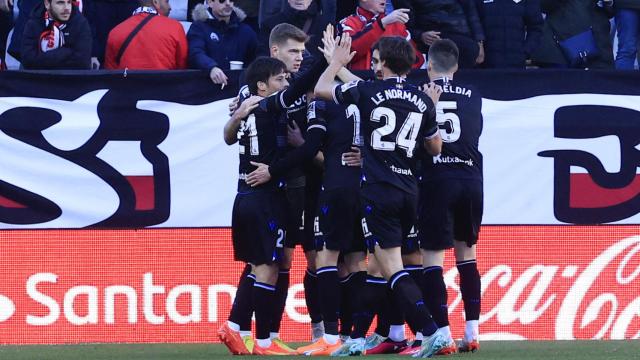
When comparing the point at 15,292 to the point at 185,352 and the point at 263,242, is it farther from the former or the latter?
the point at 263,242

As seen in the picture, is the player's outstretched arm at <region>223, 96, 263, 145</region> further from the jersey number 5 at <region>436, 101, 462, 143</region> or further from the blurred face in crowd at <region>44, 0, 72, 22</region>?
the blurred face in crowd at <region>44, 0, 72, 22</region>

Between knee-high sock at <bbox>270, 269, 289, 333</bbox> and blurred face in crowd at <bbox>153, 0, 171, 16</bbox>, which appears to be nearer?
knee-high sock at <bbox>270, 269, 289, 333</bbox>

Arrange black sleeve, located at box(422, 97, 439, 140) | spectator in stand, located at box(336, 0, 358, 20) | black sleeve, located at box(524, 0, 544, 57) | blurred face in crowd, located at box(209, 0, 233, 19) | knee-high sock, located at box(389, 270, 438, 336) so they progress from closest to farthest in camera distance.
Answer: knee-high sock, located at box(389, 270, 438, 336) → black sleeve, located at box(422, 97, 439, 140) → blurred face in crowd, located at box(209, 0, 233, 19) → black sleeve, located at box(524, 0, 544, 57) → spectator in stand, located at box(336, 0, 358, 20)

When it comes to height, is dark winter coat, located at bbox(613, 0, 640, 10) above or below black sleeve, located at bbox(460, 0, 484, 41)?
above

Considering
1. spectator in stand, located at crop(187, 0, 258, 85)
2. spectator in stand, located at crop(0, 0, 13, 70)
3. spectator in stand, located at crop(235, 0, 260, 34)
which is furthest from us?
spectator in stand, located at crop(235, 0, 260, 34)

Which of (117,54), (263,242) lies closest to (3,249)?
(117,54)

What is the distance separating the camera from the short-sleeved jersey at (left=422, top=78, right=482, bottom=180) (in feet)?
31.2

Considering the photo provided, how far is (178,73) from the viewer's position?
11.3 meters

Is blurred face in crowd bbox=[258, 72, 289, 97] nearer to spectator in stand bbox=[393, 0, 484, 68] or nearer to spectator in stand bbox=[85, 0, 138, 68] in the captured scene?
spectator in stand bbox=[393, 0, 484, 68]

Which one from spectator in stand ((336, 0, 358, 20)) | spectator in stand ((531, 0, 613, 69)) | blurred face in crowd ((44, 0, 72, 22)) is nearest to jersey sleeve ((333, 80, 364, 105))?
blurred face in crowd ((44, 0, 72, 22))

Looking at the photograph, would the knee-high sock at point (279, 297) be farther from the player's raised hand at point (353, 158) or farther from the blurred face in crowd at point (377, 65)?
the blurred face in crowd at point (377, 65)

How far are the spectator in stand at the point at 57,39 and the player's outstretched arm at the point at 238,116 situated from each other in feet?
8.35

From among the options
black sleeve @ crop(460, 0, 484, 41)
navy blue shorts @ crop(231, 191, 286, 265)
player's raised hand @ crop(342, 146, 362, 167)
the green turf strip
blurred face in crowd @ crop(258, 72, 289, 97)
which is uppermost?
black sleeve @ crop(460, 0, 484, 41)

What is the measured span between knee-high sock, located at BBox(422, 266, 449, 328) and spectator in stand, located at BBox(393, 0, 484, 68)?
2.98 meters
